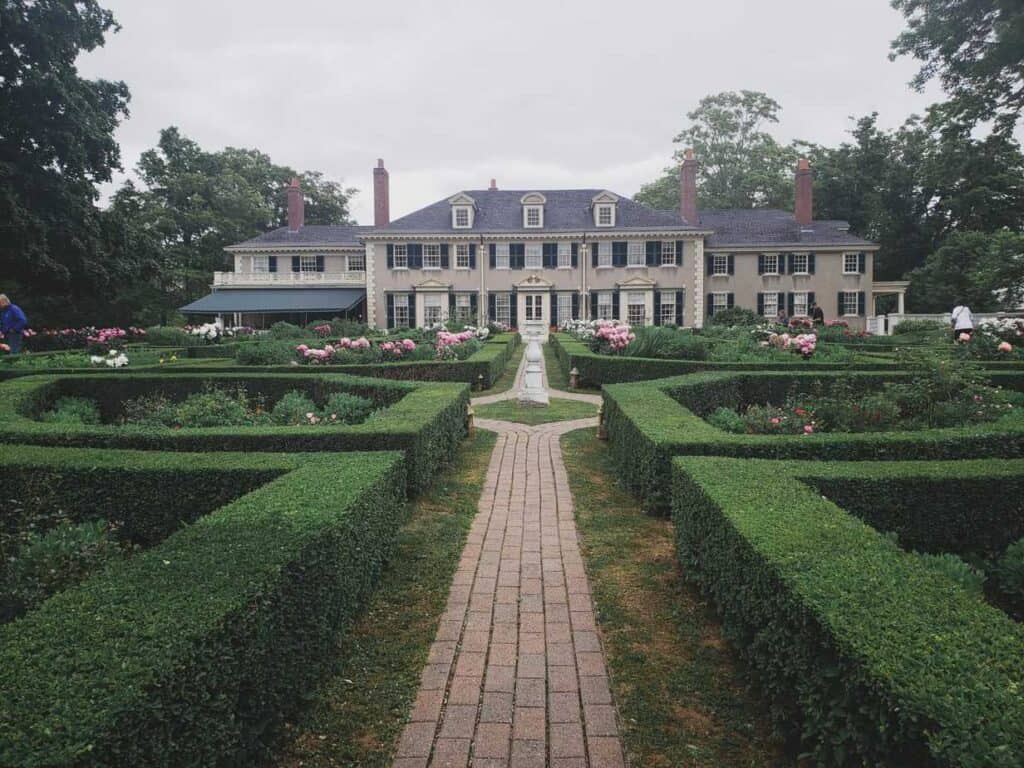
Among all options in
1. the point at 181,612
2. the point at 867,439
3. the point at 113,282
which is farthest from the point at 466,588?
the point at 113,282

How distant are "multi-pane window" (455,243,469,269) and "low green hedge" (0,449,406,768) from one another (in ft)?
106

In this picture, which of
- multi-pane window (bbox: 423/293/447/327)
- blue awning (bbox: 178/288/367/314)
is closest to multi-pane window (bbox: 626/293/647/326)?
multi-pane window (bbox: 423/293/447/327)

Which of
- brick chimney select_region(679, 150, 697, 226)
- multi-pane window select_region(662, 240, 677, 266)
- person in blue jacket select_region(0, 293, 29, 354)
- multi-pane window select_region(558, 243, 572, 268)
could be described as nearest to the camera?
person in blue jacket select_region(0, 293, 29, 354)

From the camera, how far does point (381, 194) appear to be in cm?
3544

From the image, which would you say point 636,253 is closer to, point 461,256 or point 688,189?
point 688,189

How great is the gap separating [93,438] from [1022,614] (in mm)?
6608

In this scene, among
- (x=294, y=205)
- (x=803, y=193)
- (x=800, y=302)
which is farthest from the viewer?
(x=294, y=205)

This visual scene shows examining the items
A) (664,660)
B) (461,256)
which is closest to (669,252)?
(461,256)

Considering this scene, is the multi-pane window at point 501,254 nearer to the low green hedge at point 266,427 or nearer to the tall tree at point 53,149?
the tall tree at point 53,149

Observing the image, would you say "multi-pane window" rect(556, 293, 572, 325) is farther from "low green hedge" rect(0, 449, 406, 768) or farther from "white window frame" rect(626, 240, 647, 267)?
"low green hedge" rect(0, 449, 406, 768)

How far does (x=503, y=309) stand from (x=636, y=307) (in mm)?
7003

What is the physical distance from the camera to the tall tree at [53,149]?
22891 mm

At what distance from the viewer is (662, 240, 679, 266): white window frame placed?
34906 mm

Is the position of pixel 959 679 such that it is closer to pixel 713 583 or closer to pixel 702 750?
pixel 702 750
